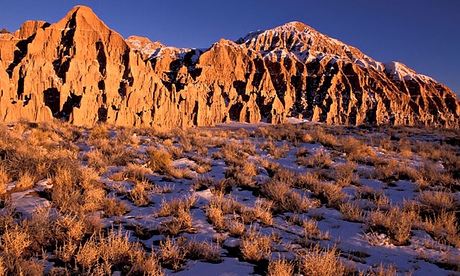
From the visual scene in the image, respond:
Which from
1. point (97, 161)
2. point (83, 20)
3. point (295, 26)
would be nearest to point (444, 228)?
point (97, 161)

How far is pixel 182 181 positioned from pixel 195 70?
261 feet

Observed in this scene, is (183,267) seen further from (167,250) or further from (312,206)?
(312,206)

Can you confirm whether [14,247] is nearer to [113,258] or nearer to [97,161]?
[113,258]

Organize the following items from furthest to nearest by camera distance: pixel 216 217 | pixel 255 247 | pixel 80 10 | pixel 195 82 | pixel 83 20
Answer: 1. pixel 195 82
2. pixel 80 10
3. pixel 83 20
4. pixel 216 217
5. pixel 255 247

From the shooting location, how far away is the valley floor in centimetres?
484

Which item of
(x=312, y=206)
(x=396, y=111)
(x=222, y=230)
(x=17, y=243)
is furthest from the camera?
(x=396, y=111)

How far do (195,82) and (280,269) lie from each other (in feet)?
248

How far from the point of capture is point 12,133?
13.1 m

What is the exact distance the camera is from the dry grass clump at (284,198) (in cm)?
735

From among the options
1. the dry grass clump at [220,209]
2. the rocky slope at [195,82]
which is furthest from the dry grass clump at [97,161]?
the rocky slope at [195,82]

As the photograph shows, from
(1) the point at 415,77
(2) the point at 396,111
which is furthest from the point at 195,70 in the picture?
(1) the point at 415,77

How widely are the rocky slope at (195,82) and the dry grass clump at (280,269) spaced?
41.0m

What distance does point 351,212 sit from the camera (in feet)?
23.3

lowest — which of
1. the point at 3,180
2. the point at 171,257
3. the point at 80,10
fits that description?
the point at 171,257
